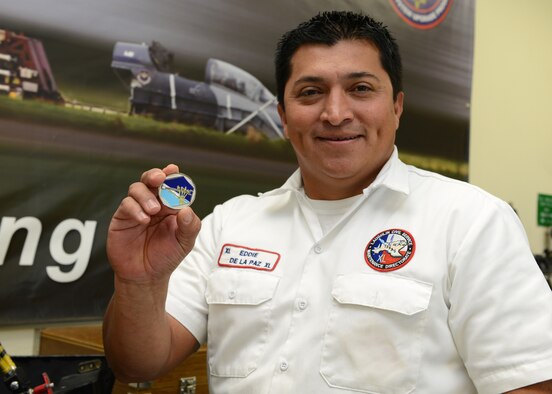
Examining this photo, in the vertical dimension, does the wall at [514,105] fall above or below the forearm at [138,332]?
above

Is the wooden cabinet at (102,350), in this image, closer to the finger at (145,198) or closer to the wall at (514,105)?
the finger at (145,198)

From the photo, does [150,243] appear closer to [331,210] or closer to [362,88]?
[331,210]

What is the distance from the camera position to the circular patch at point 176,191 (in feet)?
3.65

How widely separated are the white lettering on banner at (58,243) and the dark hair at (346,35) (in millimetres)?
881

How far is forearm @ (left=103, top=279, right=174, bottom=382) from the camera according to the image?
4.01ft

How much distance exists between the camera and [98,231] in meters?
1.97

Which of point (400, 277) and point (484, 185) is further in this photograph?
point (484, 185)

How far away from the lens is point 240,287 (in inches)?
54.7

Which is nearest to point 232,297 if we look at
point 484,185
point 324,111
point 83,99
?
point 324,111

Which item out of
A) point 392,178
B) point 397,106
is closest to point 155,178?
point 392,178

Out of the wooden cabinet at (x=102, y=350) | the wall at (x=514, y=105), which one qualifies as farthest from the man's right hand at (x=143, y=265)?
the wall at (x=514, y=105)

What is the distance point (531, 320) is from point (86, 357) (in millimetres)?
856

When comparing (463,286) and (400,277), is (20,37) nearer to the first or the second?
(400,277)

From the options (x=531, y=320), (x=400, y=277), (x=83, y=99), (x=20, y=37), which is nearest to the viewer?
(x=531, y=320)
